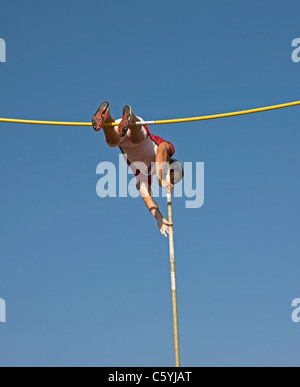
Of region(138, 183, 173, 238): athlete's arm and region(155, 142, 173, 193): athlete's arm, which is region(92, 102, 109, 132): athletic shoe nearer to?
region(155, 142, 173, 193): athlete's arm

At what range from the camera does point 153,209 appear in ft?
46.7

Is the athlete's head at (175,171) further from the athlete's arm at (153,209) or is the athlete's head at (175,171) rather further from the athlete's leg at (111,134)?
the athlete's leg at (111,134)

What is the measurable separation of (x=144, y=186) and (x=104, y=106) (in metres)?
2.23

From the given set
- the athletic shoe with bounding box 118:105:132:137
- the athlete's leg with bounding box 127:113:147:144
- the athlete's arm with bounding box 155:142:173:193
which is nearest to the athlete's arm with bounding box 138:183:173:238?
the athlete's arm with bounding box 155:142:173:193

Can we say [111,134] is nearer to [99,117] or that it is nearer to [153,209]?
[99,117]

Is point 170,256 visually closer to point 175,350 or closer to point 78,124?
point 175,350

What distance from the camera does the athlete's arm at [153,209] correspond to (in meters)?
13.9

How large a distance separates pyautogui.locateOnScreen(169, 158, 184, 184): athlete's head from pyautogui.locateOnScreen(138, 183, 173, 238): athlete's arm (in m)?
0.70

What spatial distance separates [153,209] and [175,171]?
37.9 inches

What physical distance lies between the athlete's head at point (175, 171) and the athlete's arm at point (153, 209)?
0.70 m

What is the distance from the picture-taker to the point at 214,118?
14469mm

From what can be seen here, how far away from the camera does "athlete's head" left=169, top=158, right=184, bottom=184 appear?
547 inches
